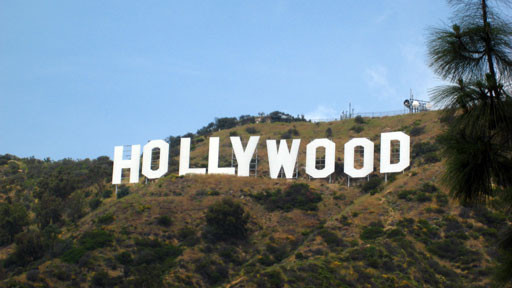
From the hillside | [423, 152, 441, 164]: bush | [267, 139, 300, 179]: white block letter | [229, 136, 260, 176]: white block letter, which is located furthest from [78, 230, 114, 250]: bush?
[423, 152, 441, 164]: bush

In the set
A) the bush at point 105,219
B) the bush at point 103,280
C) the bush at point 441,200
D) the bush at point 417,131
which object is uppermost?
the bush at point 417,131

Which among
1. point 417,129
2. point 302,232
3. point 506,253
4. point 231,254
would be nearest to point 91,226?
point 231,254

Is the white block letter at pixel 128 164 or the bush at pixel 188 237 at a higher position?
the white block letter at pixel 128 164

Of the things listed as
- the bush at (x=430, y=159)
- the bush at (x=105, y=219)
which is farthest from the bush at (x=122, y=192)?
the bush at (x=430, y=159)

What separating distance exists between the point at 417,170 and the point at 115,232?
34.3m

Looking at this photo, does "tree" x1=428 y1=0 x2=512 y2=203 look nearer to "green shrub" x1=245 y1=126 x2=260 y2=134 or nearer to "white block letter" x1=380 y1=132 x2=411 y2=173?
"white block letter" x1=380 y1=132 x2=411 y2=173

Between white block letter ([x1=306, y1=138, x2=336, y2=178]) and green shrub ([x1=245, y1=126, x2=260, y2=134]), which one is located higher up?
green shrub ([x1=245, y1=126, x2=260, y2=134])

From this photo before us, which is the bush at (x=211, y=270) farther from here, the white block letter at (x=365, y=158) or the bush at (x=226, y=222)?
the white block letter at (x=365, y=158)

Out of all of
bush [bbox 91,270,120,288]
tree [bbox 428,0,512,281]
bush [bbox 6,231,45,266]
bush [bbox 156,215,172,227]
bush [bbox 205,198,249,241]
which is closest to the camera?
tree [bbox 428,0,512,281]

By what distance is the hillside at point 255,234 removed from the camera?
57.0 meters

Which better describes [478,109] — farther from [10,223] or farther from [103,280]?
[10,223]

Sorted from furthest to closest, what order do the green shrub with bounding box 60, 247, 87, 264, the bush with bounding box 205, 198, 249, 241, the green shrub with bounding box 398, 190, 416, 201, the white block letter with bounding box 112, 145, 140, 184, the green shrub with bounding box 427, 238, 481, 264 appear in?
the white block letter with bounding box 112, 145, 140, 184, the green shrub with bounding box 398, 190, 416, 201, the bush with bounding box 205, 198, 249, 241, the green shrub with bounding box 60, 247, 87, 264, the green shrub with bounding box 427, 238, 481, 264

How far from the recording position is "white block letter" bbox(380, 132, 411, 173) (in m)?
73.1

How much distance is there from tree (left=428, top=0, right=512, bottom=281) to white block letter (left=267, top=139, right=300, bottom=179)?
2529 inches
